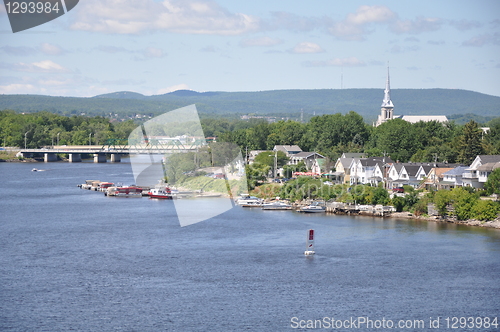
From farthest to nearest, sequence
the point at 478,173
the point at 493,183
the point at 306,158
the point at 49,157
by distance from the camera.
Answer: the point at 49,157 → the point at 306,158 → the point at 478,173 → the point at 493,183

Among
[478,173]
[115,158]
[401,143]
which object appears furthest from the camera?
[115,158]

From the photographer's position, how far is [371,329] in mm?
13391

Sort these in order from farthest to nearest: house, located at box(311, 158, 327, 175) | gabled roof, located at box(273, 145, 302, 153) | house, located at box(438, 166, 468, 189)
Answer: gabled roof, located at box(273, 145, 302, 153) < house, located at box(311, 158, 327, 175) < house, located at box(438, 166, 468, 189)

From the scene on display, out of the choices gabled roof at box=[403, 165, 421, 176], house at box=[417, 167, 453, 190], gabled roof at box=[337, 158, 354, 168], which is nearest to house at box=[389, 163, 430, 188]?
gabled roof at box=[403, 165, 421, 176]

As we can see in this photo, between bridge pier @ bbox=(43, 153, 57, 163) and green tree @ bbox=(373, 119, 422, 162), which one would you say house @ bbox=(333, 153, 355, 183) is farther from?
bridge pier @ bbox=(43, 153, 57, 163)

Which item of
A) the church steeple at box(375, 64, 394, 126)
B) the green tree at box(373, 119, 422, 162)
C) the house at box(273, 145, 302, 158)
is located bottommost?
the house at box(273, 145, 302, 158)

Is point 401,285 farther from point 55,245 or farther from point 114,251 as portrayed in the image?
point 55,245

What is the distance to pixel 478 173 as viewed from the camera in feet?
95.6

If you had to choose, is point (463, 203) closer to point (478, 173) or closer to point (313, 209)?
point (478, 173)

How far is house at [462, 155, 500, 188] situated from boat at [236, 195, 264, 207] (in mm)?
8992

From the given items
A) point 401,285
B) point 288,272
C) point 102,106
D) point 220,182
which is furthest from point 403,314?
point 102,106

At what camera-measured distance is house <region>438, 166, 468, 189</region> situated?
29734 mm

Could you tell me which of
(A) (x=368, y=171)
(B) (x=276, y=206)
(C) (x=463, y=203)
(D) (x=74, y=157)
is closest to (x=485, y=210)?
(C) (x=463, y=203)

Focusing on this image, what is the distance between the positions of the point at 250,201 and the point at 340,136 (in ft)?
66.5
